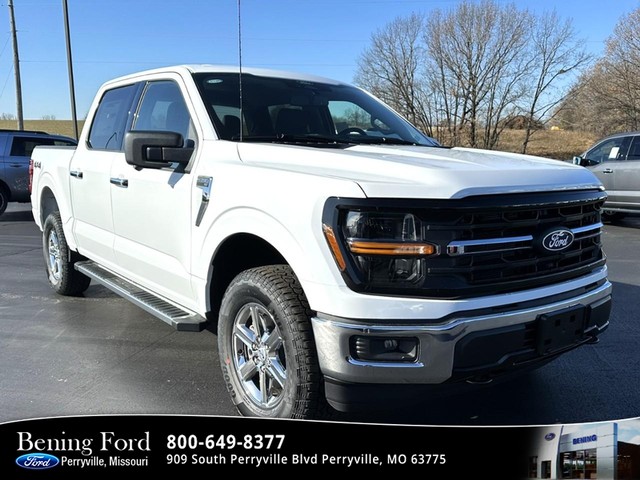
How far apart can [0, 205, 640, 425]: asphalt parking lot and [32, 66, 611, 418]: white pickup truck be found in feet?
1.45

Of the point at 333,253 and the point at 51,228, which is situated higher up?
the point at 333,253

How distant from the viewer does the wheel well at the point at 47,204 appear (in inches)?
233

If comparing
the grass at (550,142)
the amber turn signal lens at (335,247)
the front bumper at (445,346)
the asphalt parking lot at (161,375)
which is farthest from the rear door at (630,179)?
the grass at (550,142)

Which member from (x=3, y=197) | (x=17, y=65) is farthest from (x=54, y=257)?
(x=17, y=65)

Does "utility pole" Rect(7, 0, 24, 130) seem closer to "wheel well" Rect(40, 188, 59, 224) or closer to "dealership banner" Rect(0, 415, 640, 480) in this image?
"wheel well" Rect(40, 188, 59, 224)

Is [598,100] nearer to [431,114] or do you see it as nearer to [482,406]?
[431,114]

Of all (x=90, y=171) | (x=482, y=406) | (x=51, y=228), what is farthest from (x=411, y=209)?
(x=51, y=228)

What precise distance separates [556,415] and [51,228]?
5.06 m

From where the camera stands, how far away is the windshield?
3.68 meters

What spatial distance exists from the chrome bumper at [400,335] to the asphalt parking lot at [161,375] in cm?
35

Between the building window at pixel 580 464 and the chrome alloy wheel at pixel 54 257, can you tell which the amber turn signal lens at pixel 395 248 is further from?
the chrome alloy wheel at pixel 54 257

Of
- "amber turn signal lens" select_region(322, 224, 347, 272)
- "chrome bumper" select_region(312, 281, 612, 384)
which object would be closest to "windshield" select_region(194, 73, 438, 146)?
"amber turn signal lens" select_region(322, 224, 347, 272)

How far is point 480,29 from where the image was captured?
1176 inches

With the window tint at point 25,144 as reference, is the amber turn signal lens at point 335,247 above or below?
below
